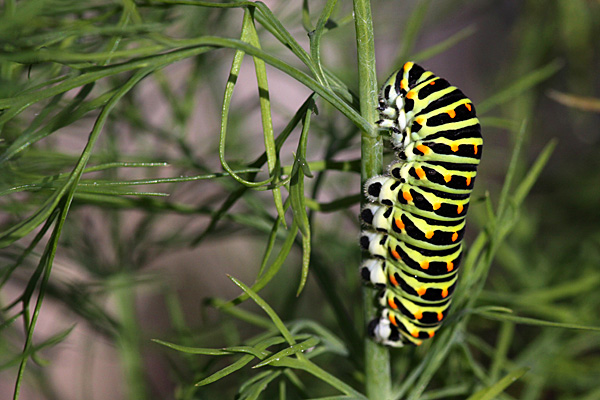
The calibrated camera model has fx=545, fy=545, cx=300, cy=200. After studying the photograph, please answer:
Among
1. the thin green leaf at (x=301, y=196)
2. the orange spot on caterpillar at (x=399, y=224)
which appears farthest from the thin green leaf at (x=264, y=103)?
the orange spot on caterpillar at (x=399, y=224)

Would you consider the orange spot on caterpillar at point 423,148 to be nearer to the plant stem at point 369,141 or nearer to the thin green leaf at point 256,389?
the plant stem at point 369,141

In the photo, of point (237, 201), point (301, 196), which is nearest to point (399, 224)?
point (301, 196)

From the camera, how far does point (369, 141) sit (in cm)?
42

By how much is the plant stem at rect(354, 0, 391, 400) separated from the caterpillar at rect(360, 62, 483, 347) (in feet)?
0.04

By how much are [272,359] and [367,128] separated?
0.19 meters

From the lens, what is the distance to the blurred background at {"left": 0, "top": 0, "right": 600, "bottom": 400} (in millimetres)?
573

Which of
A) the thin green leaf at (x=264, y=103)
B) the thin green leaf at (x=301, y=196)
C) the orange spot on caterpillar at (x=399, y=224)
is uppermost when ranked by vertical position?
the thin green leaf at (x=264, y=103)

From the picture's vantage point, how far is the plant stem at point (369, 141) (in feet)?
1.25

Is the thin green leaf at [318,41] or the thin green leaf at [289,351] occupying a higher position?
the thin green leaf at [318,41]

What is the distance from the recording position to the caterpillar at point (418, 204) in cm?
46

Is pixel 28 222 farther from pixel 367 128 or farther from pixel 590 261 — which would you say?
pixel 590 261

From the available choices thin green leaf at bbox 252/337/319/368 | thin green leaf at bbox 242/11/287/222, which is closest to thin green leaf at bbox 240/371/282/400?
thin green leaf at bbox 252/337/319/368

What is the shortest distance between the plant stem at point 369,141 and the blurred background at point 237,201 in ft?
0.19

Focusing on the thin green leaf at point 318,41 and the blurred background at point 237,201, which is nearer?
the thin green leaf at point 318,41
